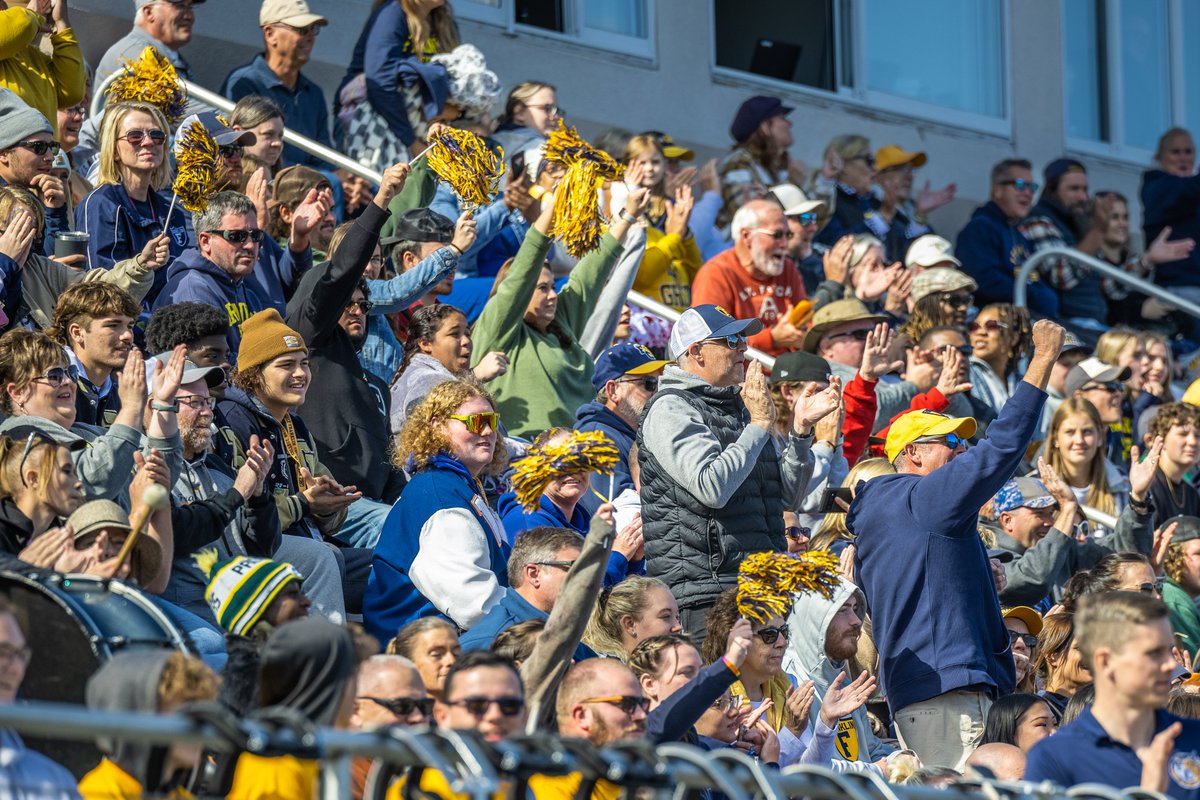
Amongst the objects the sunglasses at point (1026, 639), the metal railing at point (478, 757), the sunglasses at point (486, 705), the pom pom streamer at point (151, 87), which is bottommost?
the sunglasses at point (1026, 639)

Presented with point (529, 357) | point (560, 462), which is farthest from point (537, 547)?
point (529, 357)

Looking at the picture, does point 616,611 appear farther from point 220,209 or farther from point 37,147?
point 37,147

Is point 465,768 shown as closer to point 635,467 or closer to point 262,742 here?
point 262,742

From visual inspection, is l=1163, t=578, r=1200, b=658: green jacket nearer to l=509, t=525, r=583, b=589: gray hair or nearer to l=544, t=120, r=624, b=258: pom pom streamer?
l=544, t=120, r=624, b=258: pom pom streamer

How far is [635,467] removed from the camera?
936 centimetres

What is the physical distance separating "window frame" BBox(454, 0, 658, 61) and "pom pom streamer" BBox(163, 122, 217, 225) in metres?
5.10

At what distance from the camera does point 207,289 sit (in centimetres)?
908

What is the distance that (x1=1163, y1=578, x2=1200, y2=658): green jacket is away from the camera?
33.4ft

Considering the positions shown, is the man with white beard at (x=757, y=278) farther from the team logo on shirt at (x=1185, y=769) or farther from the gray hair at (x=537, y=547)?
the team logo on shirt at (x=1185, y=769)

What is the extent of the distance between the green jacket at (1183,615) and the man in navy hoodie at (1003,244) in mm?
5310

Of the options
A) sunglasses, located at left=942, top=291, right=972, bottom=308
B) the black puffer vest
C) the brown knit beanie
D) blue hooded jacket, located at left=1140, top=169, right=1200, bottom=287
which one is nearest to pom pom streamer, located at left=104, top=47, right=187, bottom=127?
the brown knit beanie

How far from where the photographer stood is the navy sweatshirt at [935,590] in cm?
810

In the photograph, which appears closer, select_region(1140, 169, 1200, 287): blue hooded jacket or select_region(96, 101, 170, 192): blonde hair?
select_region(96, 101, 170, 192): blonde hair

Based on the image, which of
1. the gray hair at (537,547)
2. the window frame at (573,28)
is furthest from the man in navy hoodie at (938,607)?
the window frame at (573,28)
